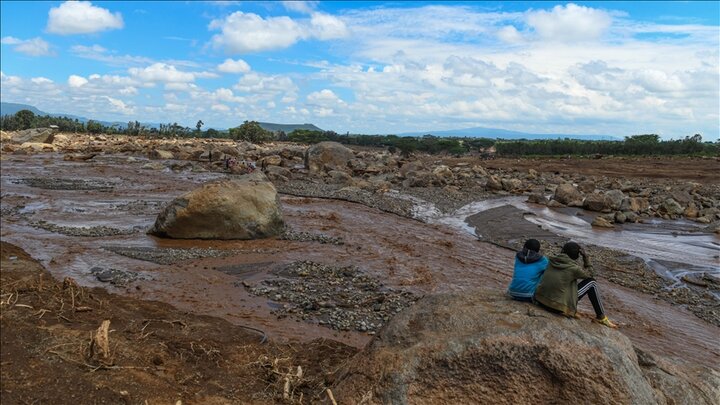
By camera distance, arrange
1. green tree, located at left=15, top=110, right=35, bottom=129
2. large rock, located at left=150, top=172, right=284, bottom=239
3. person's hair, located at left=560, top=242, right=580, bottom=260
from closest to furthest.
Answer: person's hair, located at left=560, top=242, right=580, bottom=260 → large rock, located at left=150, top=172, right=284, bottom=239 → green tree, located at left=15, top=110, right=35, bottom=129

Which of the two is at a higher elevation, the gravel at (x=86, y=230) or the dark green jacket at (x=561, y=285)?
the dark green jacket at (x=561, y=285)

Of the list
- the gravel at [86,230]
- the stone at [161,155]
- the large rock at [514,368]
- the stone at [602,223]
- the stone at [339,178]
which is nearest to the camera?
the large rock at [514,368]

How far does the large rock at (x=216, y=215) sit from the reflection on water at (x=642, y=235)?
10.4 metres

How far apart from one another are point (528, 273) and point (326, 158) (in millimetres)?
40113

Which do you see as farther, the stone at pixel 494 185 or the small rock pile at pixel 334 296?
the stone at pixel 494 185

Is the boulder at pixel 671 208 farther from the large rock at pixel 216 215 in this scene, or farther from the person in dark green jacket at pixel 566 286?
the person in dark green jacket at pixel 566 286

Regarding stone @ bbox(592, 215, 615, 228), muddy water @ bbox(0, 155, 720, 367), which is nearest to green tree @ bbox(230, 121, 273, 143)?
muddy water @ bbox(0, 155, 720, 367)

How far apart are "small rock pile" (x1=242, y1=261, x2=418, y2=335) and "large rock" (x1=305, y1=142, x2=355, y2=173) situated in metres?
29.7

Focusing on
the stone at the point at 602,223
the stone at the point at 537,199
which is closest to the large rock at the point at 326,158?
the stone at the point at 537,199

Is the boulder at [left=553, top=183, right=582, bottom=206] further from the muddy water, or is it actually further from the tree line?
the tree line

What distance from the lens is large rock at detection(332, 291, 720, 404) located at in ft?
19.8

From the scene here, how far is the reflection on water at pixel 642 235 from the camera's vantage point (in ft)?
62.3

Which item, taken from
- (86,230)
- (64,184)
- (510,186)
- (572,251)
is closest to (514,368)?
(572,251)

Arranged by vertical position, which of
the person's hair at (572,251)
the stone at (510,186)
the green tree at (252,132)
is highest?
the green tree at (252,132)
